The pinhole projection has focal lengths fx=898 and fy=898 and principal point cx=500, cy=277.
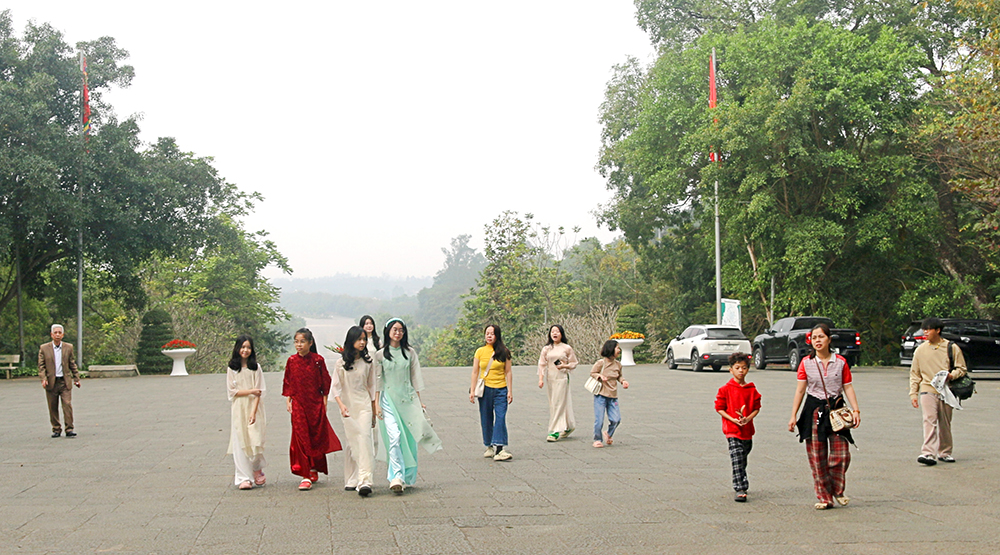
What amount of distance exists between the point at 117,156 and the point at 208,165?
159 inches

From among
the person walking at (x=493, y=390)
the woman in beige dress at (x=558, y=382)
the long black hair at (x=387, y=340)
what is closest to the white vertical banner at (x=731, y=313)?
the woman in beige dress at (x=558, y=382)

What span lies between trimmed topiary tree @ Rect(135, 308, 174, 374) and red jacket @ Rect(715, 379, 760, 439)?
28.3 metres

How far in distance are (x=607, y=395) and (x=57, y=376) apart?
8.20 meters

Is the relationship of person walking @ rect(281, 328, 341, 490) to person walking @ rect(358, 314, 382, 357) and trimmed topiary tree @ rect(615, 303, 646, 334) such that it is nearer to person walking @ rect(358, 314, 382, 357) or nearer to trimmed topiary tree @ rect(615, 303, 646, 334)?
person walking @ rect(358, 314, 382, 357)

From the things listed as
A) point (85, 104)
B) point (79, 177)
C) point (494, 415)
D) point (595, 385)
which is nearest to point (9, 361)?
point (79, 177)

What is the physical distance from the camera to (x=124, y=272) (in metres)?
31.1

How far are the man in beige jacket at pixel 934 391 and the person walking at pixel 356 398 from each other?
5826 mm

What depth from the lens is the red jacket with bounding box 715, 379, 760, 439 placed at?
7.79 meters

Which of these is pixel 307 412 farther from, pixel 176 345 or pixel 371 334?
pixel 176 345

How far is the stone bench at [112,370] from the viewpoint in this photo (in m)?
30.4

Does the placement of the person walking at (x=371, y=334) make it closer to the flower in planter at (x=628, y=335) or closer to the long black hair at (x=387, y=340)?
the long black hair at (x=387, y=340)

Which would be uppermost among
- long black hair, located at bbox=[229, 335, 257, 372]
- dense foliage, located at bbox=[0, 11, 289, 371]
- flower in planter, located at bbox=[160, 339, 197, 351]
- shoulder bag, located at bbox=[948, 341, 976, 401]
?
dense foliage, located at bbox=[0, 11, 289, 371]

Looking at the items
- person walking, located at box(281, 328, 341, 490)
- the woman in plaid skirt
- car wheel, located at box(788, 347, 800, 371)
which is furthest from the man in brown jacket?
car wheel, located at box(788, 347, 800, 371)

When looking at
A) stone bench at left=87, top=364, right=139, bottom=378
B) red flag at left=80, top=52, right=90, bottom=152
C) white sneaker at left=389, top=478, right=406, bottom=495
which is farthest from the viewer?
stone bench at left=87, top=364, right=139, bottom=378
